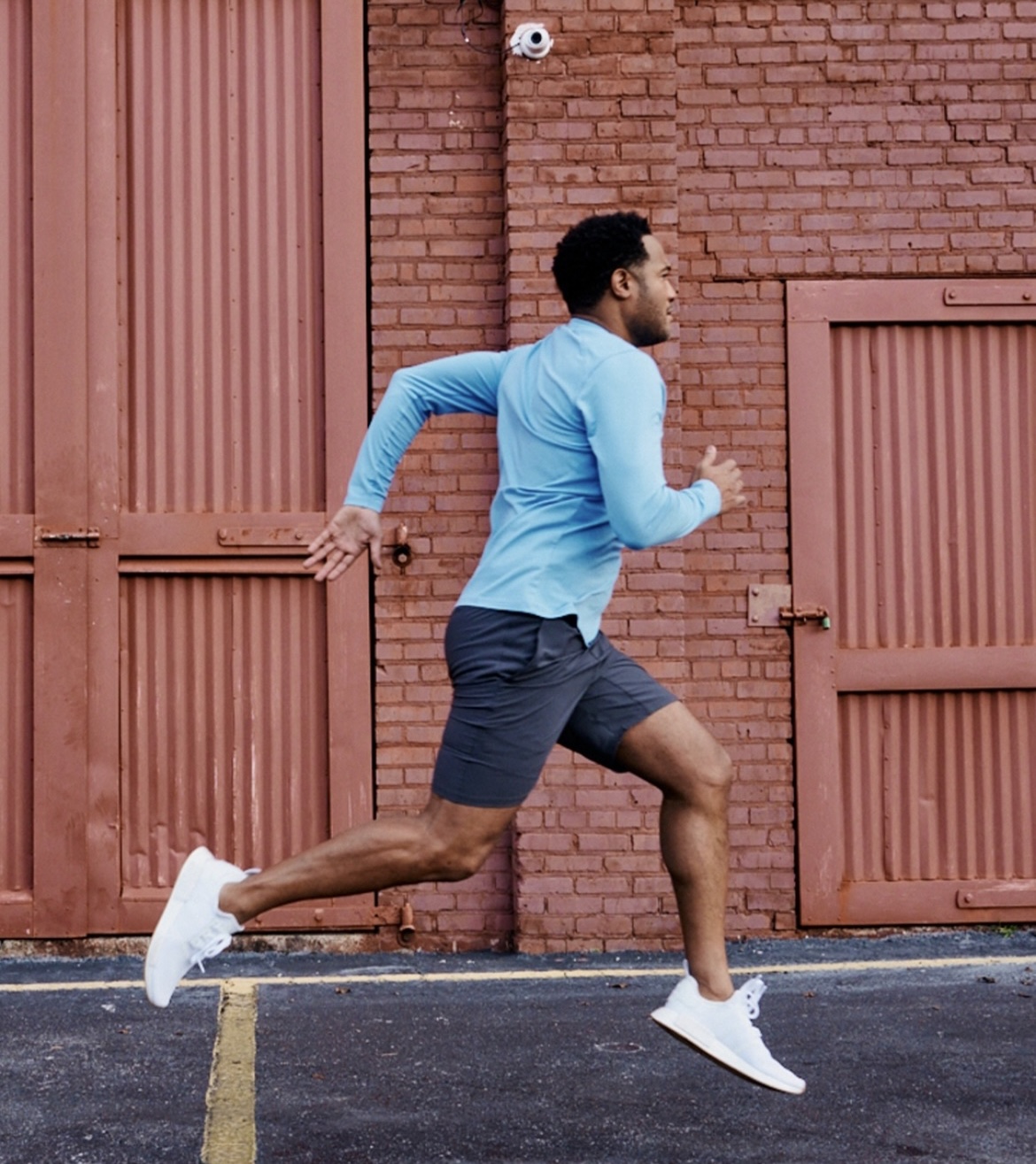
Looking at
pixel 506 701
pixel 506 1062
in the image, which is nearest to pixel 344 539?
pixel 506 701

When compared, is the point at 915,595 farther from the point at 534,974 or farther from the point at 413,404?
the point at 413,404

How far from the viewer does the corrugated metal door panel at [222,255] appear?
6918 millimetres

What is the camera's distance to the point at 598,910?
6770 mm

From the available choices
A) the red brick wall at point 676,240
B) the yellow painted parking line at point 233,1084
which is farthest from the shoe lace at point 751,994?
the red brick wall at point 676,240

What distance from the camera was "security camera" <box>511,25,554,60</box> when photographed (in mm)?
6820

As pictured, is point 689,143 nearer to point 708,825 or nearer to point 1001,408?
point 1001,408

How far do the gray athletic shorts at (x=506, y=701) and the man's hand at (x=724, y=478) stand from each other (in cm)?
46

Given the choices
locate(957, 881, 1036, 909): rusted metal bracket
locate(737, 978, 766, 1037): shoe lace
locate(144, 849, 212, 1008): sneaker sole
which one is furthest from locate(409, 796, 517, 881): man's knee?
locate(957, 881, 1036, 909): rusted metal bracket

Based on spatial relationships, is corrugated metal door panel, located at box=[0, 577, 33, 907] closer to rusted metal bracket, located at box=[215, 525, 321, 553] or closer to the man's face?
rusted metal bracket, located at box=[215, 525, 321, 553]

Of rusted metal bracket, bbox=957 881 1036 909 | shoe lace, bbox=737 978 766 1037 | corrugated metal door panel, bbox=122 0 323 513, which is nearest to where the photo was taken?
shoe lace, bbox=737 978 766 1037

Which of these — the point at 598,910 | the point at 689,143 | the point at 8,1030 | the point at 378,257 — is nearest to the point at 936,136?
the point at 689,143

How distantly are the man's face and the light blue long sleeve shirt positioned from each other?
0.36 feet

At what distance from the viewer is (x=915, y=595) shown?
7.14 metres

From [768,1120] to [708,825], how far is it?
32.1 inches
